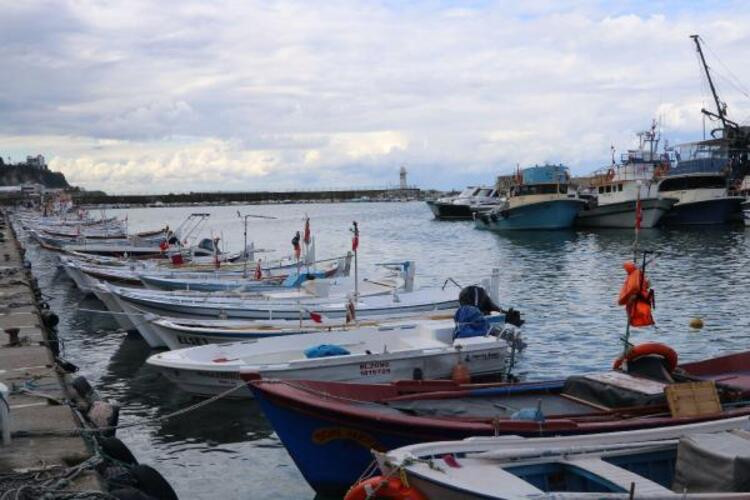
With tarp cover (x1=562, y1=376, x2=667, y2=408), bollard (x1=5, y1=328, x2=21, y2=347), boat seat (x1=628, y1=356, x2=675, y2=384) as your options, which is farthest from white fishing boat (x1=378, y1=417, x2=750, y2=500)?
bollard (x1=5, y1=328, x2=21, y2=347)

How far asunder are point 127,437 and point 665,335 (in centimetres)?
1565

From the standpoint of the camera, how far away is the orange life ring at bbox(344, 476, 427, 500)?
7.80 meters

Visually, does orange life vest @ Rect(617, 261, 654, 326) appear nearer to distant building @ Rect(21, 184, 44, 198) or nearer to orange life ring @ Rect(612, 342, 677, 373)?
orange life ring @ Rect(612, 342, 677, 373)

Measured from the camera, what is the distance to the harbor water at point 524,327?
13422 mm

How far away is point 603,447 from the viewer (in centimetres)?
870

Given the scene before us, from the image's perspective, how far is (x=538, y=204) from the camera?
2621 inches

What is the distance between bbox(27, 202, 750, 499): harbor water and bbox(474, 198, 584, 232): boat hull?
526 cm

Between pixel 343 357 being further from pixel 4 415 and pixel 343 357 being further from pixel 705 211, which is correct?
pixel 705 211

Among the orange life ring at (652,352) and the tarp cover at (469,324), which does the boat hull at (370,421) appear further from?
the tarp cover at (469,324)

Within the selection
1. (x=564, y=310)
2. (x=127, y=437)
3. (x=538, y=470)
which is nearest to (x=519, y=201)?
(x=564, y=310)

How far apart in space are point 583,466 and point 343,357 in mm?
6849

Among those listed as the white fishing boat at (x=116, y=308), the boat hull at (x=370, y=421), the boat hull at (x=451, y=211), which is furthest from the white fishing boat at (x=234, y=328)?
the boat hull at (x=451, y=211)

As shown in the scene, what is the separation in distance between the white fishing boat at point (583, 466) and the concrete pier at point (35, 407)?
366cm

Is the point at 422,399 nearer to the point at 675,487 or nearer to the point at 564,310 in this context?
the point at 675,487
